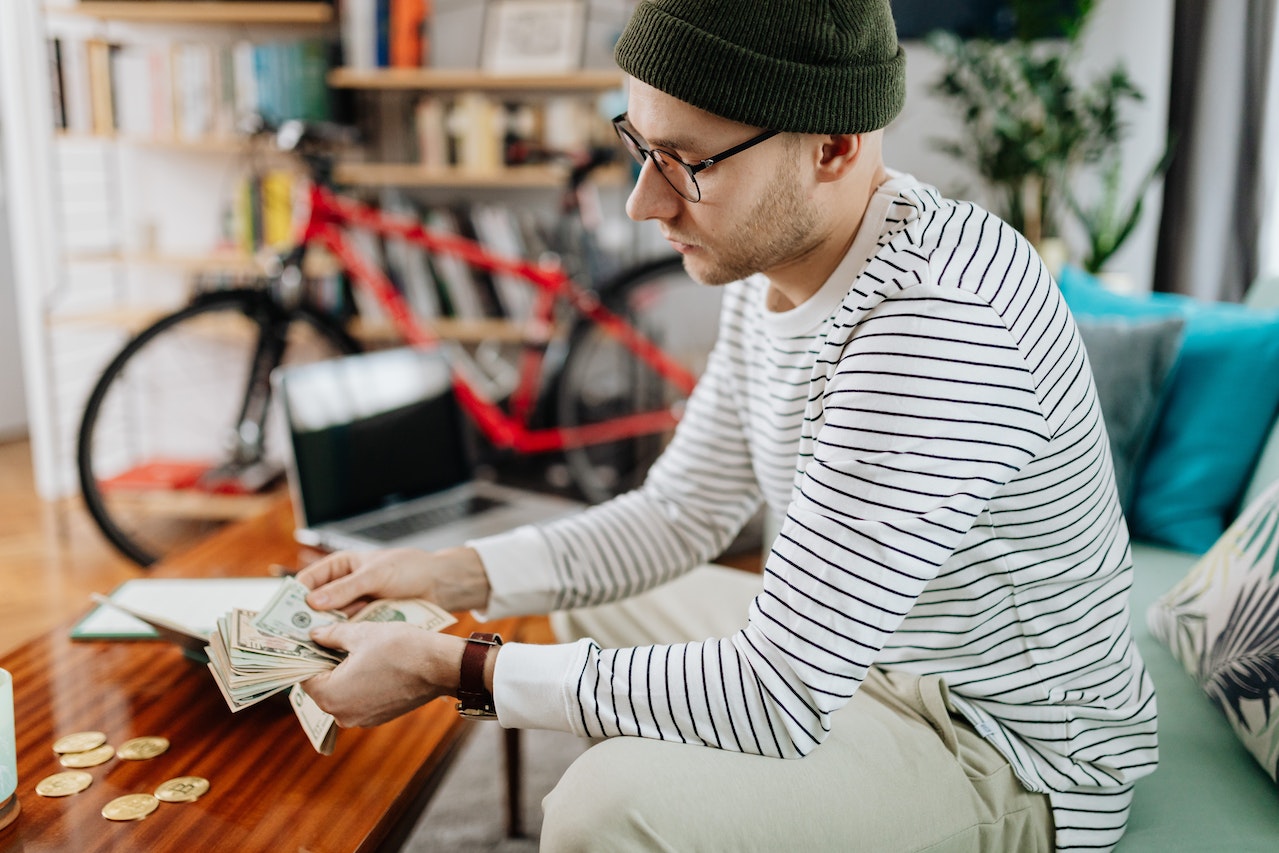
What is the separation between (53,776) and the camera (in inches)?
35.4

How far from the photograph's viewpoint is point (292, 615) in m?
1.00

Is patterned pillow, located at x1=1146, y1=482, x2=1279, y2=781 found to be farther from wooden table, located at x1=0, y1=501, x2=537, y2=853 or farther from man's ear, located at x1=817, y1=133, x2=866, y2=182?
wooden table, located at x1=0, y1=501, x2=537, y2=853

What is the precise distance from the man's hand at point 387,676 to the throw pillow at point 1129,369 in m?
1.13

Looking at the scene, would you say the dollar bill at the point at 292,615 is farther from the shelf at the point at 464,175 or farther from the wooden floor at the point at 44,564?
the shelf at the point at 464,175

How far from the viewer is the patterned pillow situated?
989 mm

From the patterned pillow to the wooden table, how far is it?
77 centimetres

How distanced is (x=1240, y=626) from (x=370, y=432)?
127cm

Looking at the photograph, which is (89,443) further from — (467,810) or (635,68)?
(635,68)

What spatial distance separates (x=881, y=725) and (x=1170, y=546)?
0.91 meters

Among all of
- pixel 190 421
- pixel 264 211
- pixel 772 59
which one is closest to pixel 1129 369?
pixel 772 59

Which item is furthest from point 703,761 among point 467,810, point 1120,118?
point 1120,118

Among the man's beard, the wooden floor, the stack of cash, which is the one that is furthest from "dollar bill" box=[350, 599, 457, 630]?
the wooden floor

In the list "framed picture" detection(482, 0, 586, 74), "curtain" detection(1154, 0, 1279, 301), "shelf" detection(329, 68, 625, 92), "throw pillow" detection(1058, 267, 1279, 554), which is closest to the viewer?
"throw pillow" detection(1058, 267, 1279, 554)

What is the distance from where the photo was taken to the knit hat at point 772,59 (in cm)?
87
